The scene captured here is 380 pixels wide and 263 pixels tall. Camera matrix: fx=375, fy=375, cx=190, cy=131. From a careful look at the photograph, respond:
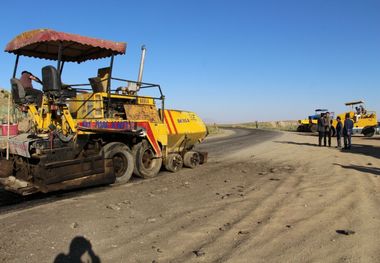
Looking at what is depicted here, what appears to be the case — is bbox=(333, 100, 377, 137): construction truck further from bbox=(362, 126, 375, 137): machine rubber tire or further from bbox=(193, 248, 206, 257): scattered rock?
bbox=(193, 248, 206, 257): scattered rock

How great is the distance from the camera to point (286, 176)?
961cm

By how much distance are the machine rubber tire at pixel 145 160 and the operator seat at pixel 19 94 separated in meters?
2.72

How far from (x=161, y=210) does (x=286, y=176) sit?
4.47 metres

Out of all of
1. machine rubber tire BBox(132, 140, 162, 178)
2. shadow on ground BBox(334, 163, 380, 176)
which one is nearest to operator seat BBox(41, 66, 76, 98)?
machine rubber tire BBox(132, 140, 162, 178)

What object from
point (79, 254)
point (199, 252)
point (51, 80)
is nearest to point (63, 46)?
point (51, 80)

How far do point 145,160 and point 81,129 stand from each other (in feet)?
7.35

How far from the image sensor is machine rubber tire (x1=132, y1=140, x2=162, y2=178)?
9359 millimetres

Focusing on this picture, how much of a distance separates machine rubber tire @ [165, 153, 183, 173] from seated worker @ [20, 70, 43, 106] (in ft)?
13.1

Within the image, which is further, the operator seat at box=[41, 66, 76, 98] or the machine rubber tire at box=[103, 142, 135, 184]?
the machine rubber tire at box=[103, 142, 135, 184]

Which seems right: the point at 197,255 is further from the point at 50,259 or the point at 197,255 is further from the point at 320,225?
the point at 320,225

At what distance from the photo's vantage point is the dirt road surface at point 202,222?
4312 millimetres

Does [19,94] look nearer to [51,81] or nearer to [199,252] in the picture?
[51,81]

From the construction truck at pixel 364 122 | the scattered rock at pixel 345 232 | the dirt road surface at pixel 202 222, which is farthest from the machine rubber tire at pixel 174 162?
the construction truck at pixel 364 122

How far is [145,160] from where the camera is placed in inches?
385
